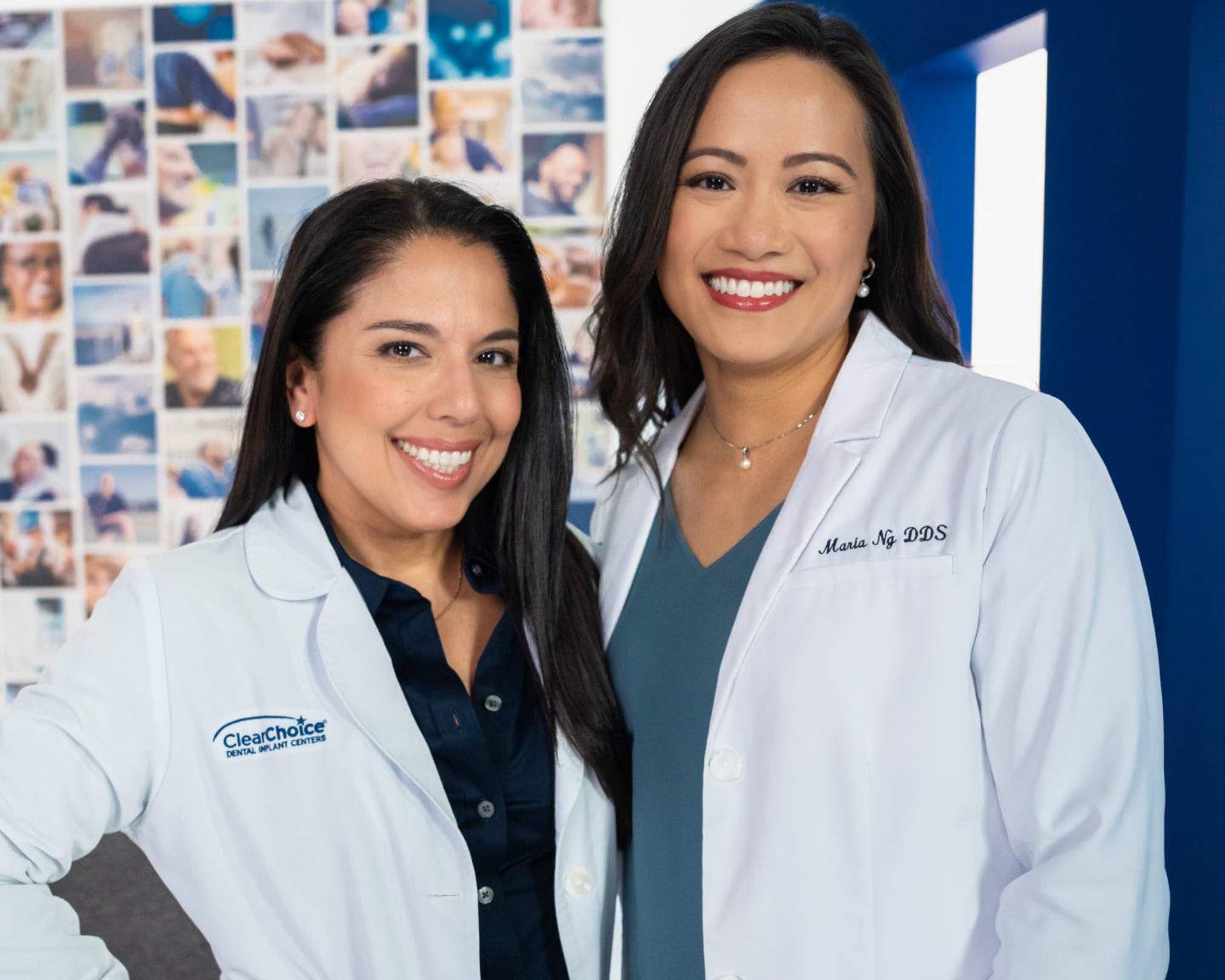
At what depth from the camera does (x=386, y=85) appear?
14.3 feet

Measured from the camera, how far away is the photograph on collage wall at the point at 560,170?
4316mm

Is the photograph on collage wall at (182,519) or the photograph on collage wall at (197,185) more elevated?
the photograph on collage wall at (197,185)

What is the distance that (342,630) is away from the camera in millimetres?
1691

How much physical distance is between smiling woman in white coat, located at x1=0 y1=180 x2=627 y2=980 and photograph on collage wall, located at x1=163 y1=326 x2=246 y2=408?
279 centimetres

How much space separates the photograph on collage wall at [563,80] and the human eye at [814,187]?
9.08 ft

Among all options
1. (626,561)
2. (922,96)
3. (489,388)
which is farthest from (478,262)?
(922,96)

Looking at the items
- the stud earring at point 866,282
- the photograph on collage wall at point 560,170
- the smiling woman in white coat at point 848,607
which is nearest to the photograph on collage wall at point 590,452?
the photograph on collage wall at point 560,170

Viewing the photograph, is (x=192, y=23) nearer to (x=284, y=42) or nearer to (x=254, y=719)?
(x=284, y=42)

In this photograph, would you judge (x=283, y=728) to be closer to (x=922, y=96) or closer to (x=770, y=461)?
(x=770, y=461)

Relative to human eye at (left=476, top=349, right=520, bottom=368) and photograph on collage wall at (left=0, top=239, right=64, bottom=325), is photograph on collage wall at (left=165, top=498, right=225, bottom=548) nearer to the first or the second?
photograph on collage wall at (left=0, top=239, right=64, bottom=325)

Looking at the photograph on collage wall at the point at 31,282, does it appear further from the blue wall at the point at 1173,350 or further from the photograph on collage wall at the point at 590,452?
the blue wall at the point at 1173,350

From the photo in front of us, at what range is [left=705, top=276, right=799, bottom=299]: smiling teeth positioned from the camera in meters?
1.71

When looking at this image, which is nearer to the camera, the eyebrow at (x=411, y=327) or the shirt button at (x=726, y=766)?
the shirt button at (x=726, y=766)

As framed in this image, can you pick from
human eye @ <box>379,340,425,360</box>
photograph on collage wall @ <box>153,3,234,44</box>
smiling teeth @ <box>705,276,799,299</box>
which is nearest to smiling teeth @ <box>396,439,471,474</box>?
human eye @ <box>379,340,425,360</box>
